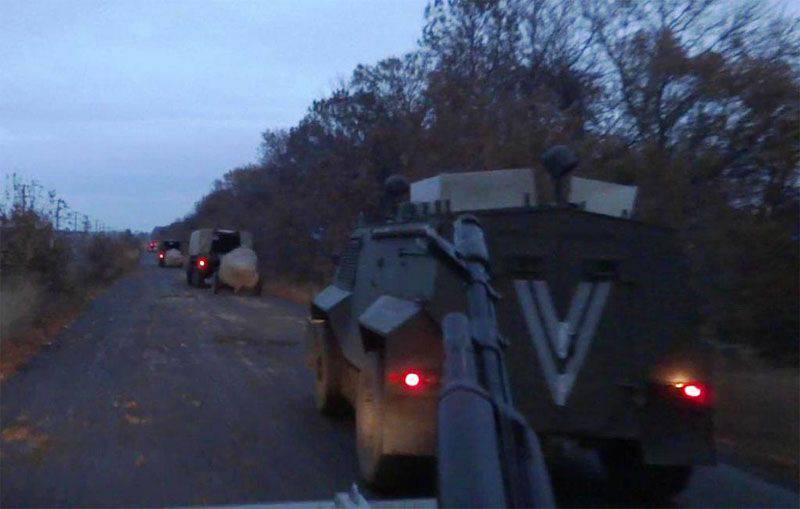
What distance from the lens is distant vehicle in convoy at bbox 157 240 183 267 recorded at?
82812mm

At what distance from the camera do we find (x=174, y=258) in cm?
8300

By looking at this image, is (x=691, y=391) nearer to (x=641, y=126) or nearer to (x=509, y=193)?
(x=509, y=193)

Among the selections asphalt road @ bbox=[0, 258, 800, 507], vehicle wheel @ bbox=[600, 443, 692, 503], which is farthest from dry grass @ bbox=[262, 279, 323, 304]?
vehicle wheel @ bbox=[600, 443, 692, 503]

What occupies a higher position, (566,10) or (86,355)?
(566,10)

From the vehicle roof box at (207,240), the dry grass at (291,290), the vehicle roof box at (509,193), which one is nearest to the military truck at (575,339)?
the vehicle roof box at (509,193)

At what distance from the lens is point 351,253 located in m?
12.7

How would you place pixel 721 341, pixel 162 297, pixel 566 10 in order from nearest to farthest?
pixel 721 341 → pixel 566 10 → pixel 162 297

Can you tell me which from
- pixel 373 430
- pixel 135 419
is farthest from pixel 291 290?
pixel 373 430

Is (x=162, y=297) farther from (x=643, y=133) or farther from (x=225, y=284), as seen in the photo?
(x=643, y=133)

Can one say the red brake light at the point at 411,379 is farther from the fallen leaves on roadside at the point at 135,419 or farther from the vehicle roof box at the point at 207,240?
the vehicle roof box at the point at 207,240

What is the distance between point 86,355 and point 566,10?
12334mm

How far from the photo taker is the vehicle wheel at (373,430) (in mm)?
8664

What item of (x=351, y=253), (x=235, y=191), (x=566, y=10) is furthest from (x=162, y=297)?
(x=235, y=191)

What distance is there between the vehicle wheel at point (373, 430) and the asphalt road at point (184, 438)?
362mm
